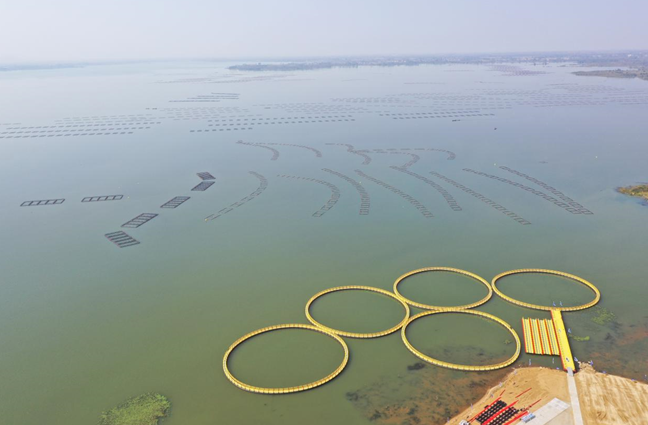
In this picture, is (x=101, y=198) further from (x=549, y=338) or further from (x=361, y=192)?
(x=549, y=338)

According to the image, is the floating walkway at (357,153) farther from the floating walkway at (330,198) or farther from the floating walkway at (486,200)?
the floating walkway at (330,198)

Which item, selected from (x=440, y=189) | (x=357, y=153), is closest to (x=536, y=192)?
(x=440, y=189)

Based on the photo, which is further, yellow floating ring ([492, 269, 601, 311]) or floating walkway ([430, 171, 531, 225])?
floating walkway ([430, 171, 531, 225])

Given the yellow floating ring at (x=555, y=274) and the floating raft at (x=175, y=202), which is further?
the floating raft at (x=175, y=202)

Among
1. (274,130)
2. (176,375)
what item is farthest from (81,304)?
(274,130)

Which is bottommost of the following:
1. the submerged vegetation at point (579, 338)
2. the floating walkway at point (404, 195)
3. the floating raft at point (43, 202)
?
the floating raft at point (43, 202)

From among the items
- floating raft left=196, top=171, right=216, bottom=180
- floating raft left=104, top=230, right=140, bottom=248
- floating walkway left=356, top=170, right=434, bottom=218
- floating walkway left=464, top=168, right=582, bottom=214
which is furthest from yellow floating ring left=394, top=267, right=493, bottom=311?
floating raft left=196, top=171, right=216, bottom=180

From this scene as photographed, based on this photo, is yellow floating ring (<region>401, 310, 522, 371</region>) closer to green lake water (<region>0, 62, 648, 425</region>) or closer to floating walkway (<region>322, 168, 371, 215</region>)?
green lake water (<region>0, 62, 648, 425</region>)

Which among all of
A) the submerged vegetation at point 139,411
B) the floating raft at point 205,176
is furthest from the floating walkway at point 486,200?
the submerged vegetation at point 139,411
